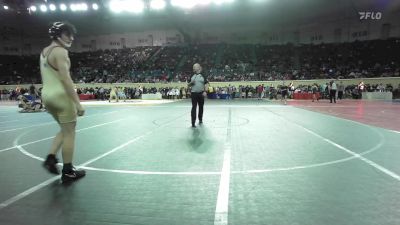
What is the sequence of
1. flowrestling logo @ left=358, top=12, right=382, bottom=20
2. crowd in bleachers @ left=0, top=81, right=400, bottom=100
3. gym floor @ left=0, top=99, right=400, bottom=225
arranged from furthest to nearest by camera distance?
crowd in bleachers @ left=0, top=81, right=400, bottom=100 → flowrestling logo @ left=358, top=12, right=382, bottom=20 → gym floor @ left=0, top=99, right=400, bottom=225

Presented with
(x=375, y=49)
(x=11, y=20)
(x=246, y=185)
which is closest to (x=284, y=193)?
(x=246, y=185)

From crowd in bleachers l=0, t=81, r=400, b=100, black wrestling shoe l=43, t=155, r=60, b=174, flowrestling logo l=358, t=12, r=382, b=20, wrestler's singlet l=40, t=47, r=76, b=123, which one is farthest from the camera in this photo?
crowd in bleachers l=0, t=81, r=400, b=100

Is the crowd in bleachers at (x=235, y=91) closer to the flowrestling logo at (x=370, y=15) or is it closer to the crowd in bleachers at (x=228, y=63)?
the crowd in bleachers at (x=228, y=63)

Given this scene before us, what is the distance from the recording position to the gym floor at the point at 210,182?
10.9ft

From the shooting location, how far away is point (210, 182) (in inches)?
175

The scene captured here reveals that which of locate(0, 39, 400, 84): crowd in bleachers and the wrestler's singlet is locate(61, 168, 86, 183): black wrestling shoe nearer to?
the wrestler's singlet

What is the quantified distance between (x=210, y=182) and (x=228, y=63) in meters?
36.9

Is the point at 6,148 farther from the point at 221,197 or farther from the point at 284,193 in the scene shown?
the point at 284,193

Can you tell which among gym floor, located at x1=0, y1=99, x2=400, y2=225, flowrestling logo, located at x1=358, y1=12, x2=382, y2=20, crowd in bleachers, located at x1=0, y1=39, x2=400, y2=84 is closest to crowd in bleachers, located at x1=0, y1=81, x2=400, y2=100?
crowd in bleachers, located at x1=0, y1=39, x2=400, y2=84

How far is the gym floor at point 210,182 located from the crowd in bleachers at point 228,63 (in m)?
Answer: 29.9

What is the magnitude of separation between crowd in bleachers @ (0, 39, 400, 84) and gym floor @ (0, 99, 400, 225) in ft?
98.2

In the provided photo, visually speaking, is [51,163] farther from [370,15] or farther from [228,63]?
[228,63]

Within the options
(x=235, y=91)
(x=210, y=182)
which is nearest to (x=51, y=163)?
(x=210, y=182)

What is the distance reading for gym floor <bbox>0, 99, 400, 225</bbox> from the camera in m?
3.31
